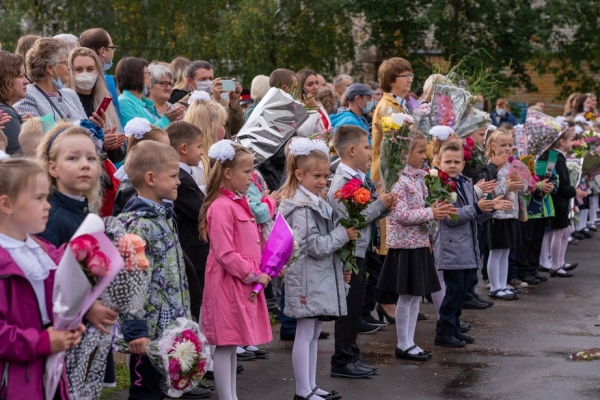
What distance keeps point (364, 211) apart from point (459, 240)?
179 centimetres

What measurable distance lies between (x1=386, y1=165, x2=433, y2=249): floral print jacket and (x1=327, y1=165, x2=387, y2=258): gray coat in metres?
0.60

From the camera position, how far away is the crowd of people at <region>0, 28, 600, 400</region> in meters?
4.44

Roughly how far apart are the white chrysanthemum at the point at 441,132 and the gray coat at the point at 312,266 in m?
2.33

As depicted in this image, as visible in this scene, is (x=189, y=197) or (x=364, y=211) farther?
(x=364, y=211)

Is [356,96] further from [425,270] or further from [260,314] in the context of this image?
[260,314]

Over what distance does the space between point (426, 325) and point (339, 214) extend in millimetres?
2992

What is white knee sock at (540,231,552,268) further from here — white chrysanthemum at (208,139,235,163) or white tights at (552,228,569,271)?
white chrysanthemum at (208,139,235,163)

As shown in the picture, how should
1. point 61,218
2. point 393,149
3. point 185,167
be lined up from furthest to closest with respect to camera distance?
1. point 393,149
2. point 185,167
3. point 61,218

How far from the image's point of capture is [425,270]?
8.55 m

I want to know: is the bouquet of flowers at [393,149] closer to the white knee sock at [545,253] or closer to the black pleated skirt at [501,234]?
the black pleated skirt at [501,234]

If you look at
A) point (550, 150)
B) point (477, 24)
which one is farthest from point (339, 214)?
point (477, 24)

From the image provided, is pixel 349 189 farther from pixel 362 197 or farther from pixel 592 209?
pixel 592 209

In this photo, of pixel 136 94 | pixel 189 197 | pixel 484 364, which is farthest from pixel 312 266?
pixel 136 94

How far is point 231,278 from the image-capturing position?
6477mm
